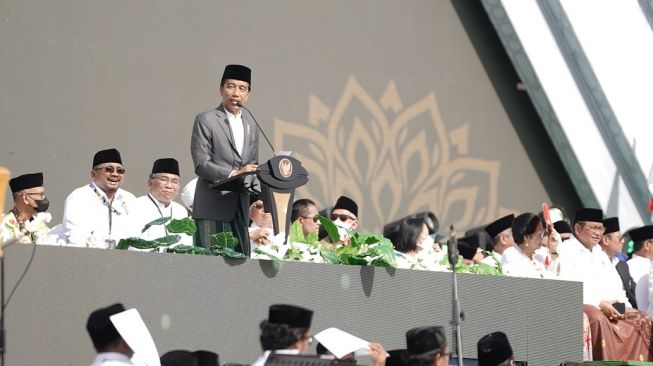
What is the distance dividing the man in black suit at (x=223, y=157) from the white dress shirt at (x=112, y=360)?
228 centimetres

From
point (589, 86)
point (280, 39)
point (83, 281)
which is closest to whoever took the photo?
point (83, 281)

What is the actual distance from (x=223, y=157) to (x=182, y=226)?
0.58 meters

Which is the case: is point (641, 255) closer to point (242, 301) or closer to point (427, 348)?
point (242, 301)

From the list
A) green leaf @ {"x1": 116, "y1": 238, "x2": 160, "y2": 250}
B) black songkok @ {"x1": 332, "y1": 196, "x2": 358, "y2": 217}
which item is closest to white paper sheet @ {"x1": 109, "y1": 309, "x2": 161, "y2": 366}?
green leaf @ {"x1": 116, "y1": 238, "x2": 160, "y2": 250}

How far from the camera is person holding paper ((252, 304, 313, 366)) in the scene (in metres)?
6.09

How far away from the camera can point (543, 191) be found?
1545cm

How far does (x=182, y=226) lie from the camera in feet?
26.3

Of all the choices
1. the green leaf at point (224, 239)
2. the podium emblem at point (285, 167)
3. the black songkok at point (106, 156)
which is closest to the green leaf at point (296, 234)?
the green leaf at point (224, 239)

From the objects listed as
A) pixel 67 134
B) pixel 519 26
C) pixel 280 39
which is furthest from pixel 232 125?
pixel 519 26

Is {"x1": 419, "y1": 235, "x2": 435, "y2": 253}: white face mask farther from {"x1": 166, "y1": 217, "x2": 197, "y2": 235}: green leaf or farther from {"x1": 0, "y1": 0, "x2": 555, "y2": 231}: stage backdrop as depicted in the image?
{"x1": 0, "y1": 0, "x2": 555, "y2": 231}: stage backdrop

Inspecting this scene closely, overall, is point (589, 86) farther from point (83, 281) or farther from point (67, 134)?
point (83, 281)

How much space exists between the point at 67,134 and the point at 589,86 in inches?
227

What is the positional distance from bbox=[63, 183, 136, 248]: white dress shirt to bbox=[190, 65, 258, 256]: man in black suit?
499 mm

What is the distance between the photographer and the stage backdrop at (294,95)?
456 inches
